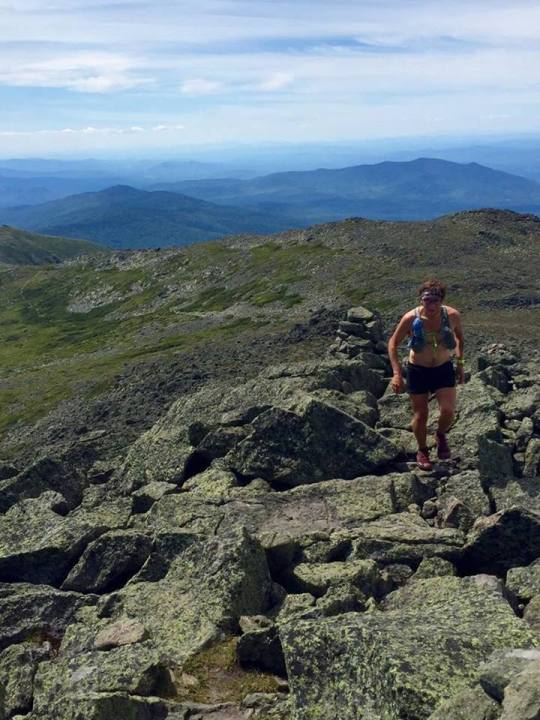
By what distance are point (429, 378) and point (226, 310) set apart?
341 feet

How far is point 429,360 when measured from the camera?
21.2m

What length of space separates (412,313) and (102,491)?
13766 mm

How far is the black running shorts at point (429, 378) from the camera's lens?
70.3 feet

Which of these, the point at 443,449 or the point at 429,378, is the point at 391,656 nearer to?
the point at 443,449

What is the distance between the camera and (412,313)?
68.8 feet

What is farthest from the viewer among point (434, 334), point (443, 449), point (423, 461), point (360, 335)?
point (360, 335)

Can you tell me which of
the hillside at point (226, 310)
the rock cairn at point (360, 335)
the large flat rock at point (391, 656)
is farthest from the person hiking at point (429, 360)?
the hillside at point (226, 310)

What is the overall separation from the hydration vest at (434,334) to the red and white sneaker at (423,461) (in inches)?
142

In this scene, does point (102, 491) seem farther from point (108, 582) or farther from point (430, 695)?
point (430, 695)

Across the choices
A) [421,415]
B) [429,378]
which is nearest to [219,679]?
[421,415]

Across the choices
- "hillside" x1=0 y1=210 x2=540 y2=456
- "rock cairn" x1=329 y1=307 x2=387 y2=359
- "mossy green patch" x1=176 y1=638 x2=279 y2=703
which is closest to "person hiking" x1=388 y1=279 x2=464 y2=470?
"mossy green patch" x1=176 y1=638 x2=279 y2=703

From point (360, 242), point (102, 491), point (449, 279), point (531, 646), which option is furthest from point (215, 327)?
point (531, 646)

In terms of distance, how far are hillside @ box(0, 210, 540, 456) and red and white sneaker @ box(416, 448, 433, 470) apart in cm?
1878

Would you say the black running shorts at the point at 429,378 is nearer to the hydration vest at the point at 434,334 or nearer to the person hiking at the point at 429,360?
the person hiking at the point at 429,360
